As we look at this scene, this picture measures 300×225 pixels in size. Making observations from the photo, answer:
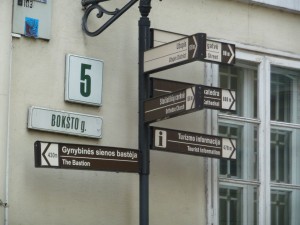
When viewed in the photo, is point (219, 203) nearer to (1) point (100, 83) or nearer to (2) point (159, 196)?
(2) point (159, 196)

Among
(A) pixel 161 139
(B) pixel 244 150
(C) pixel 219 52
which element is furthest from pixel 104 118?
(B) pixel 244 150

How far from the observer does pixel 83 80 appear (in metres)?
9.02

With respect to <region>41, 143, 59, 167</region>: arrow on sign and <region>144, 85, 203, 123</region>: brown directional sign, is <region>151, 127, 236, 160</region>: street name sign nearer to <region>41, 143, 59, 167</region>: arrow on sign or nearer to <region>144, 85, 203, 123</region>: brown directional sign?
<region>144, 85, 203, 123</region>: brown directional sign

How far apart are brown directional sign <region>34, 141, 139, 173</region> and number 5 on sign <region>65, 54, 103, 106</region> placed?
0.65 meters

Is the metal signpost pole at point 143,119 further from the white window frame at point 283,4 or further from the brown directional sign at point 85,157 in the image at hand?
the white window frame at point 283,4

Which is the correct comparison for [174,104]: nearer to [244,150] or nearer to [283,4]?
[244,150]

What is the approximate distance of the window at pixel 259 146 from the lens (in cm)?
1009

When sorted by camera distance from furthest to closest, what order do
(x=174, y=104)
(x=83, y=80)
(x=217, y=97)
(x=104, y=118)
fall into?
(x=104, y=118) < (x=83, y=80) < (x=217, y=97) < (x=174, y=104)

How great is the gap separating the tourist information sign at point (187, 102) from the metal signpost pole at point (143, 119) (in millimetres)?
157

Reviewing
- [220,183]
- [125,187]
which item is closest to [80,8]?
[125,187]

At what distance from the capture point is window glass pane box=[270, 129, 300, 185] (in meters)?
10.6

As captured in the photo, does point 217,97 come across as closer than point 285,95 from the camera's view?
Yes

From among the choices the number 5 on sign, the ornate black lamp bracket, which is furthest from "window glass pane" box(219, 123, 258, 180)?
the ornate black lamp bracket

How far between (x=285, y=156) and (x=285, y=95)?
70 centimetres
